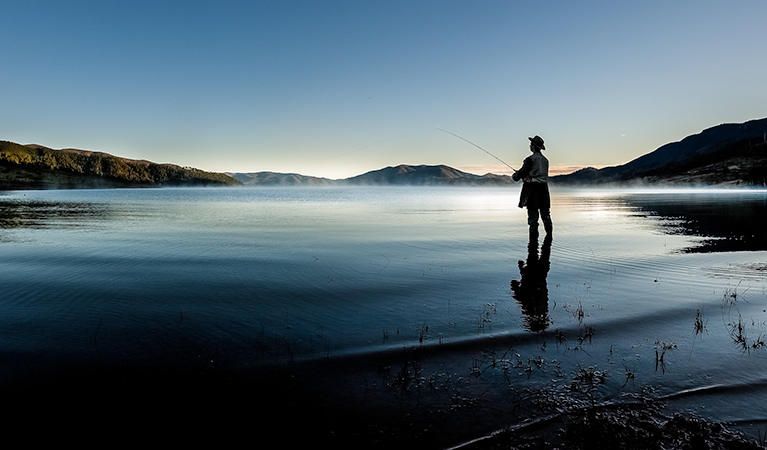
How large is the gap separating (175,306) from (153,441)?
4467 mm

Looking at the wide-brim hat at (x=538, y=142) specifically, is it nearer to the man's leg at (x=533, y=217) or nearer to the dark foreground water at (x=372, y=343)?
the man's leg at (x=533, y=217)


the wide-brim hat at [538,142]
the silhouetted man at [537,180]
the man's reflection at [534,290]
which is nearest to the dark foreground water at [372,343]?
the man's reflection at [534,290]

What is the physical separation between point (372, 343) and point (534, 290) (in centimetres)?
435

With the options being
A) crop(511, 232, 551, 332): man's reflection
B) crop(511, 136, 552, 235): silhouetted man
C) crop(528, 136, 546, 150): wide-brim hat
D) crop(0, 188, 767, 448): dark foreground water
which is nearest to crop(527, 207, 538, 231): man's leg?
crop(511, 136, 552, 235): silhouetted man

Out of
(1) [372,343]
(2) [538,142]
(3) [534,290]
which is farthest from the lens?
(2) [538,142]

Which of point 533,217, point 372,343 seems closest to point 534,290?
point 372,343

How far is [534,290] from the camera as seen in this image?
8.66 metres

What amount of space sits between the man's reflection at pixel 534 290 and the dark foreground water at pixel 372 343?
7cm

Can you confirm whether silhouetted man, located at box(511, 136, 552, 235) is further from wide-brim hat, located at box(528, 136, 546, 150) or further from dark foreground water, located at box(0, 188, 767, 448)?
dark foreground water, located at box(0, 188, 767, 448)

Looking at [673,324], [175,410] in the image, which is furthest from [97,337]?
[673,324]

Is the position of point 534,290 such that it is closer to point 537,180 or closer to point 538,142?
point 537,180

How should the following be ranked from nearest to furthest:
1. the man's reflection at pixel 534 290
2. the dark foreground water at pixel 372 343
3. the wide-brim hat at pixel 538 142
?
the dark foreground water at pixel 372 343 < the man's reflection at pixel 534 290 < the wide-brim hat at pixel 538 142

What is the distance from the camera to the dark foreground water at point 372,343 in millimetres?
3928

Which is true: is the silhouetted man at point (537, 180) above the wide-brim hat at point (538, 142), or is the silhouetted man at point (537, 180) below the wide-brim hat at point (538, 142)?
below
